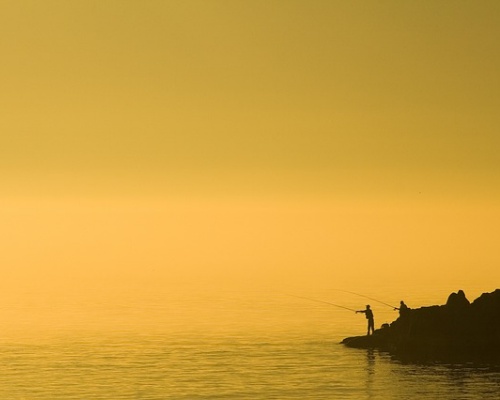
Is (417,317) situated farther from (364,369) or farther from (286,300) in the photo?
(286,300)

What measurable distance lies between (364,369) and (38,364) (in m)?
19.0

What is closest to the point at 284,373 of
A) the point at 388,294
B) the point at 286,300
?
the point at 286,300

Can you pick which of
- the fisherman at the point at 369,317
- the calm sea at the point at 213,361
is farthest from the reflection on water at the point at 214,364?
the fisherman at the point at 369,317

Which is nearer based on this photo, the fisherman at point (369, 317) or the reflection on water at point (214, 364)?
the reflection on water at point (214, 364)

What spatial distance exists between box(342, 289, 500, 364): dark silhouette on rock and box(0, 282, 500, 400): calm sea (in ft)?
8.09

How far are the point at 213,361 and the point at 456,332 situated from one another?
13.7 meters

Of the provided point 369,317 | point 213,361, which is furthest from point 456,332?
point 213,361

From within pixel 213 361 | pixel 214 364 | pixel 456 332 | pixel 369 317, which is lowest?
pixel 214 364

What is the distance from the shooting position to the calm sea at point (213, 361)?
188 ft

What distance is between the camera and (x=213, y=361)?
68188mm

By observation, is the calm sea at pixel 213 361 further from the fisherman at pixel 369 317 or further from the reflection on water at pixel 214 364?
the fisherman at pixel 369 317

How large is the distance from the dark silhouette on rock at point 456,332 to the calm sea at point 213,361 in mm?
2467

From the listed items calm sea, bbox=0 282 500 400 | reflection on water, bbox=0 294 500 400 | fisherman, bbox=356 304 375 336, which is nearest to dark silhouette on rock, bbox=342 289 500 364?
reflection on water, bbox=0 294 500 400

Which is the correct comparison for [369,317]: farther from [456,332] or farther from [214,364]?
[214,364]
